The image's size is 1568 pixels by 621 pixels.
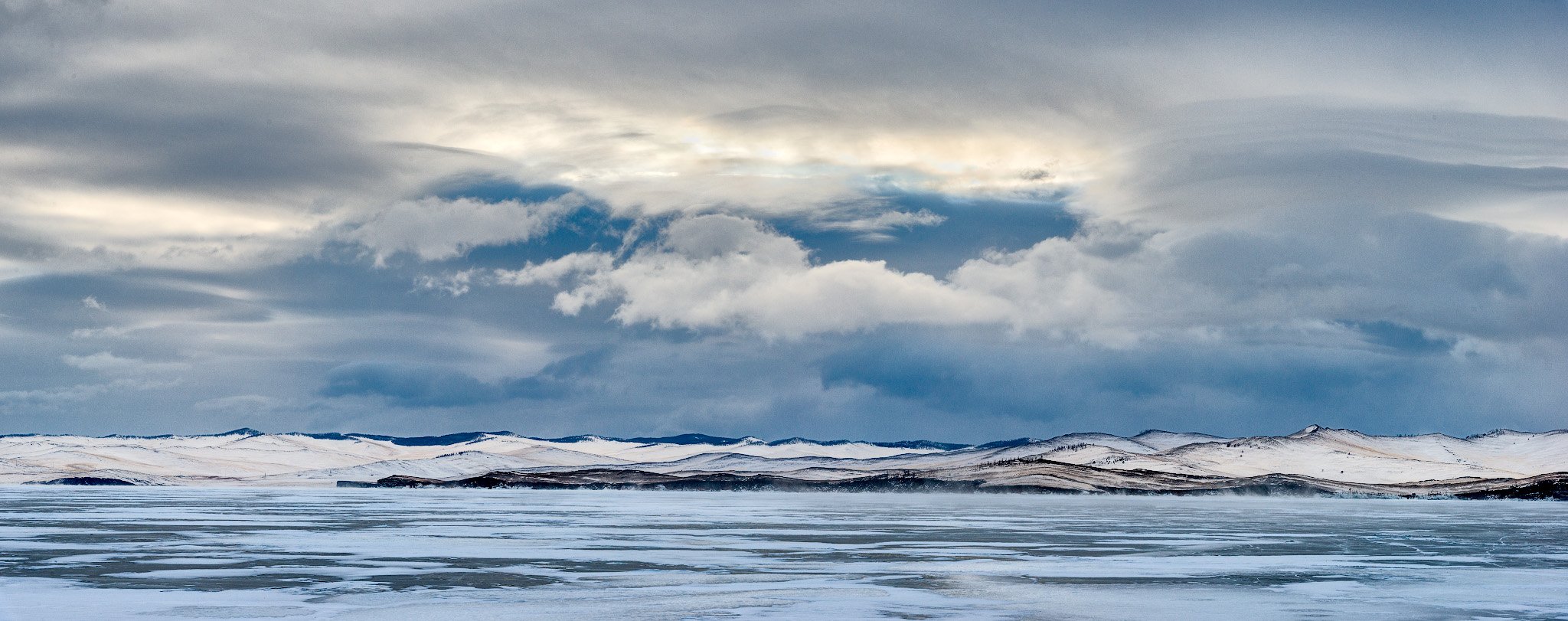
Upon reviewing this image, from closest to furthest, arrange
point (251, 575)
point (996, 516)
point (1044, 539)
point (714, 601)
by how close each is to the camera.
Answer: point (714, 601)
point (251, 575)
point (1044, 539)
point (996, 516)

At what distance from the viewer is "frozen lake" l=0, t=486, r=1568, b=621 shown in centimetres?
2361


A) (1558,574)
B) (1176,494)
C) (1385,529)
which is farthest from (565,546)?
(1176,494)

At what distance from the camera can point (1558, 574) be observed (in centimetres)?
3069

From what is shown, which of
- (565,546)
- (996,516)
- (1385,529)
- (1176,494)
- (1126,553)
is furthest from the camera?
(1176,494)

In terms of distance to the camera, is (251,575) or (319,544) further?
(319,544)

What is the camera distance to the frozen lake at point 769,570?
2361 cm

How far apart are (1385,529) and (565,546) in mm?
32068

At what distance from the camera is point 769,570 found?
31.3 metres

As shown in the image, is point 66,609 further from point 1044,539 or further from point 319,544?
point 1044,539

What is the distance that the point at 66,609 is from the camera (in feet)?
73.6

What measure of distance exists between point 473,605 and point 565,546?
16162mm

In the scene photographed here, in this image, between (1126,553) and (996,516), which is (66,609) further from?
(996,516)

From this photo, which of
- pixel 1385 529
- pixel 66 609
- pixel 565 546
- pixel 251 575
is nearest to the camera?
pixel 66 609

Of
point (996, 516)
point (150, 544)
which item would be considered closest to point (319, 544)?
point (150, 544)
